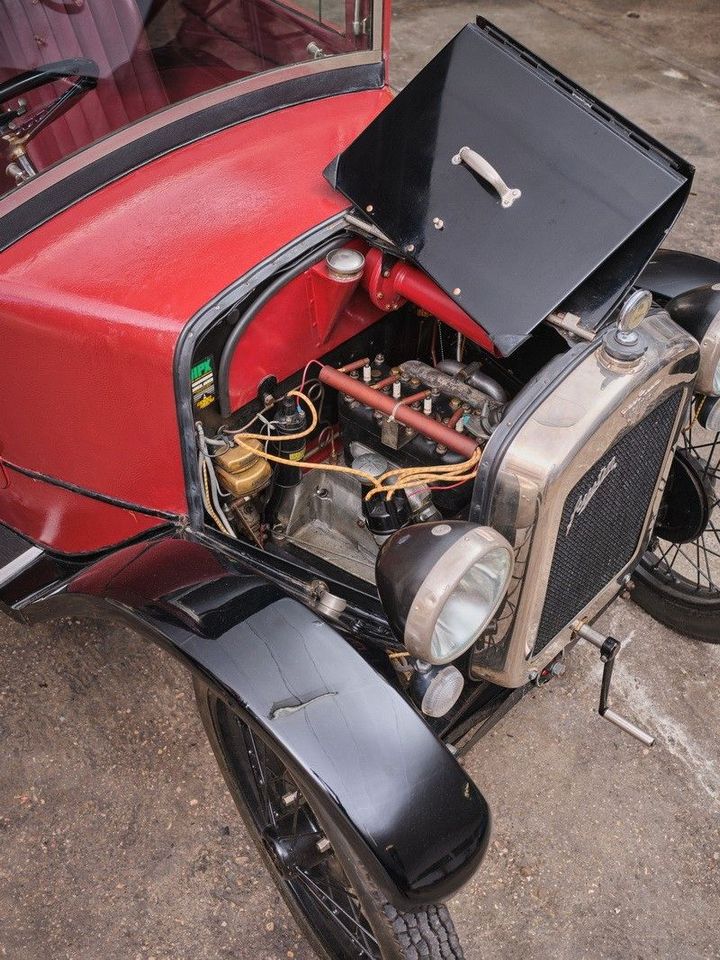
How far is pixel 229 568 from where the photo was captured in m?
1.84

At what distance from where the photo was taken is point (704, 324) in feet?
6.58

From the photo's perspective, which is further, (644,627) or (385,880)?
(644,627)

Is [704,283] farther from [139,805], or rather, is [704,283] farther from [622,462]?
[139,805]

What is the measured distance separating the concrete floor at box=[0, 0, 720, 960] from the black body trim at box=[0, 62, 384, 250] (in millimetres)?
1337

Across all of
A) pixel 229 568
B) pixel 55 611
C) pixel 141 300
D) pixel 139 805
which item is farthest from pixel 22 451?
pixel 139 805

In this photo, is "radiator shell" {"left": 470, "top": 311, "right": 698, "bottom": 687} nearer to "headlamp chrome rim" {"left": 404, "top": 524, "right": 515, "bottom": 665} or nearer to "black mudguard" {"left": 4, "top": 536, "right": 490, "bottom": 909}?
"headlamp chrome rim" {"left": 404, "top": 524, "right": 515, "bottom": 665}

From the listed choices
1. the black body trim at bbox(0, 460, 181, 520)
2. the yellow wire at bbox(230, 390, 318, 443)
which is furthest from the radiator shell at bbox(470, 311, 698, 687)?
the black body trim at bbox(0, 460, 181, 520)

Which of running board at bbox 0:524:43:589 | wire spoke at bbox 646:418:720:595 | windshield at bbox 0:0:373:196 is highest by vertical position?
windshield at bbox 0:0:373:196

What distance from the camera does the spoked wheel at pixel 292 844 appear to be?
6.29 ft

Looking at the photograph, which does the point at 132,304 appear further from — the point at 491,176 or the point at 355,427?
the point at 491,176

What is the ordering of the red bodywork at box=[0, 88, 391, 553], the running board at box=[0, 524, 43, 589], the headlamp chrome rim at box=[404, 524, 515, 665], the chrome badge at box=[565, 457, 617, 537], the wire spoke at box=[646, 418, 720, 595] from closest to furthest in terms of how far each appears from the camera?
the headlamp chrome rim at box=[404, 524, 515, 665], the chrome badge at box=[565, 457, 617, 537], the red bodywork at box=[0, 88, 391, 553], the running board at box=[0, 524, 43, 589], the wire spoke at box=[646, 418, 720, 595]

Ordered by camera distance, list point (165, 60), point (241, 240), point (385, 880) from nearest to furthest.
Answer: point (385, 880) < point (241, 240) < point (165, 60)

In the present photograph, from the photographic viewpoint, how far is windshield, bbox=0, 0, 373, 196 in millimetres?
2160

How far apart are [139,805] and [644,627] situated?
5.53ft
